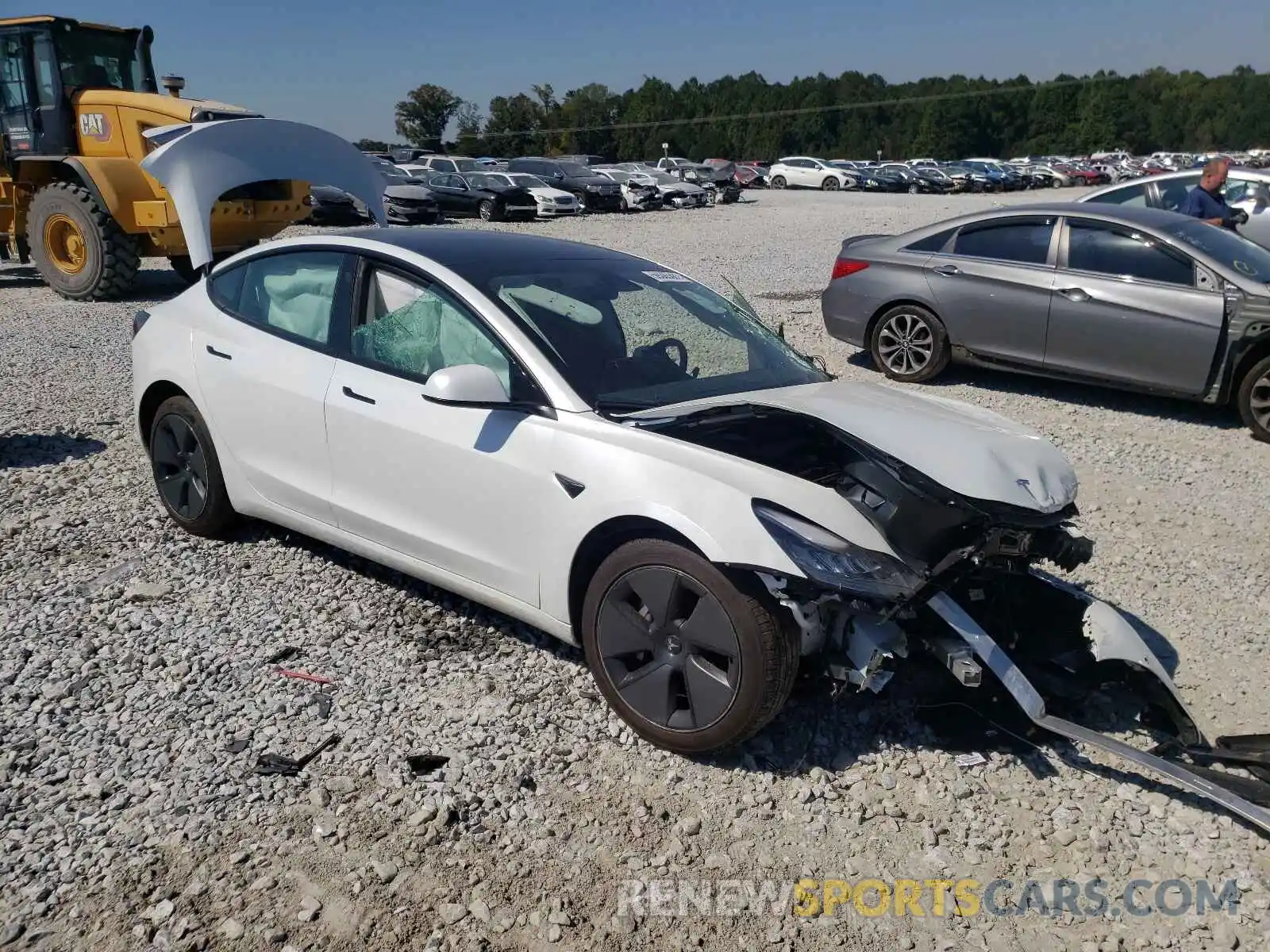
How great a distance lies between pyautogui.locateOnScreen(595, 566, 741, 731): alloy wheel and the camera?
3244 mm

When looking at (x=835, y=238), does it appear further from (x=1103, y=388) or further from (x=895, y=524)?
(x=895, y=524)

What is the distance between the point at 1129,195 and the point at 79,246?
13098 millimetres

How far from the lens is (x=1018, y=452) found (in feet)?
11.8

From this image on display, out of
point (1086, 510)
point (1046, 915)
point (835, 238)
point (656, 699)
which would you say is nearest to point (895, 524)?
point (656, 699)

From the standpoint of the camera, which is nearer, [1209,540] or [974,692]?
[974,692]

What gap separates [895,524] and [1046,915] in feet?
3.88

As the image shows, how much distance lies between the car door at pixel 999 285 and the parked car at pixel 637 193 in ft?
81.9

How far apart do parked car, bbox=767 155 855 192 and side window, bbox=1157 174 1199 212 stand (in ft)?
129

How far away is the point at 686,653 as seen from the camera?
3.34 metres

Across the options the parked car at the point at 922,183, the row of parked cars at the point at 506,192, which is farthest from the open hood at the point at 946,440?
the parked car at the point at 922,183

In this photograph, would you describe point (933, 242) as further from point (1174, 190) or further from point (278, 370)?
point (278, 370)

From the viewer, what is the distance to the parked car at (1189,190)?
12.8m

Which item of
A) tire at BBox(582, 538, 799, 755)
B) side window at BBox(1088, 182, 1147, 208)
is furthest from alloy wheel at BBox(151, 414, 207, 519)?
side window at BBox(1088, 182, 1147, 208)

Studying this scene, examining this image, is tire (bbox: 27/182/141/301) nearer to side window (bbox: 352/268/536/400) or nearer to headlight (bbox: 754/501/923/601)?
side window (bbox: 352/268/536/400)
